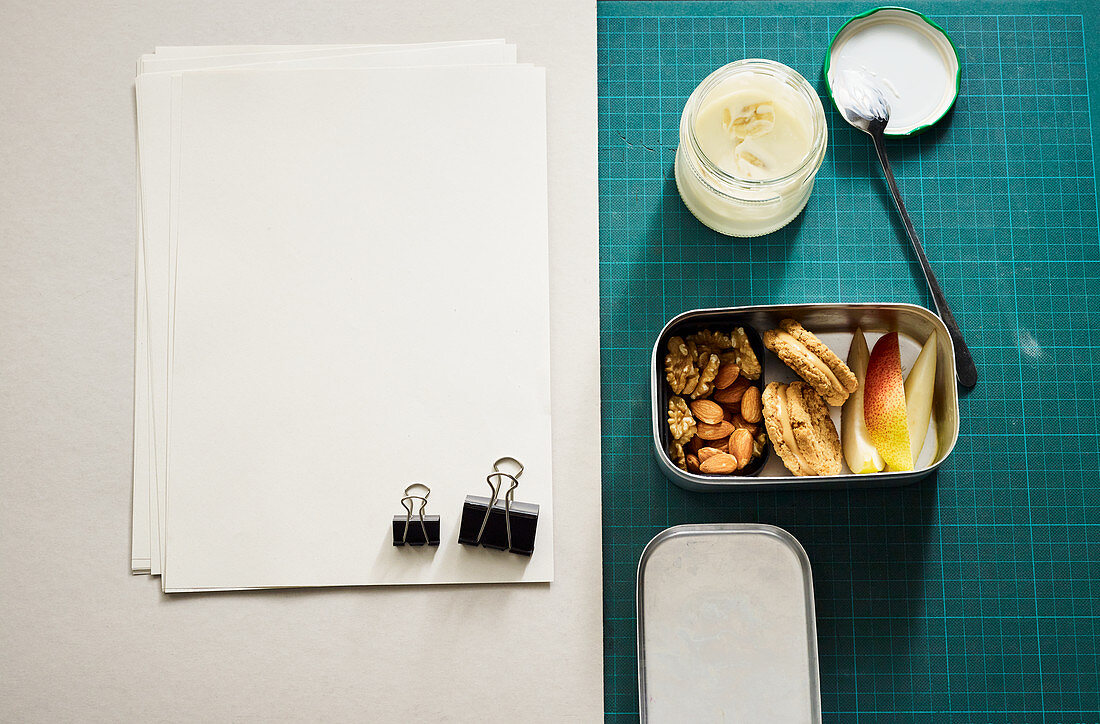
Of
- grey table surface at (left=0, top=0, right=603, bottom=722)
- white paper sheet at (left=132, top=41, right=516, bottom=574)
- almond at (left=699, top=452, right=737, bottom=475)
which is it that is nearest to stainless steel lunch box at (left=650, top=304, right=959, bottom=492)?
almond at (left=699, top=452, right=737, bottom=475)

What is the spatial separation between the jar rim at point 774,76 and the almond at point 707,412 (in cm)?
23

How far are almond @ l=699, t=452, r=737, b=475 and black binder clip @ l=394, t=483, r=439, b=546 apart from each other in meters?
→ 0.30

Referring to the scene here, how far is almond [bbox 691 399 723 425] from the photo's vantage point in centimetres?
83

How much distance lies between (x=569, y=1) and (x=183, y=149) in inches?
19.4

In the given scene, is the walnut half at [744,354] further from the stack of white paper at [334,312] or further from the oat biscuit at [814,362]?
the stack of white paper at [334,312]

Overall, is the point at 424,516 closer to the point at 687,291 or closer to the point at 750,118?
the point at 687,291

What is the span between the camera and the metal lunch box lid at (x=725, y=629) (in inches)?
32.2

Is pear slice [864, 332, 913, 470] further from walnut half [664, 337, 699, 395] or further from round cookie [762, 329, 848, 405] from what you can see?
walnut half [664, 337, 699, 395]

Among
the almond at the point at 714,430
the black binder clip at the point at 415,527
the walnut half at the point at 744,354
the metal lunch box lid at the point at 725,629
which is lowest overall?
the metal lunch box lid at the point at 725,629

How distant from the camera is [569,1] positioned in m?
0.92

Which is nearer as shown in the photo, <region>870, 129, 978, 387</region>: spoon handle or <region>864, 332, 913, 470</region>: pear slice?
<region>864, 332, 913, 470</region>: pear slice

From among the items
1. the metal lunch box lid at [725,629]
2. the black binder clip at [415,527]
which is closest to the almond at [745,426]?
the metal lunch box lid at [725,629]

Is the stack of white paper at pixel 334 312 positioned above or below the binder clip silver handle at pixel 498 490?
above

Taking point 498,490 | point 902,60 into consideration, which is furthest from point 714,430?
point 902,60
